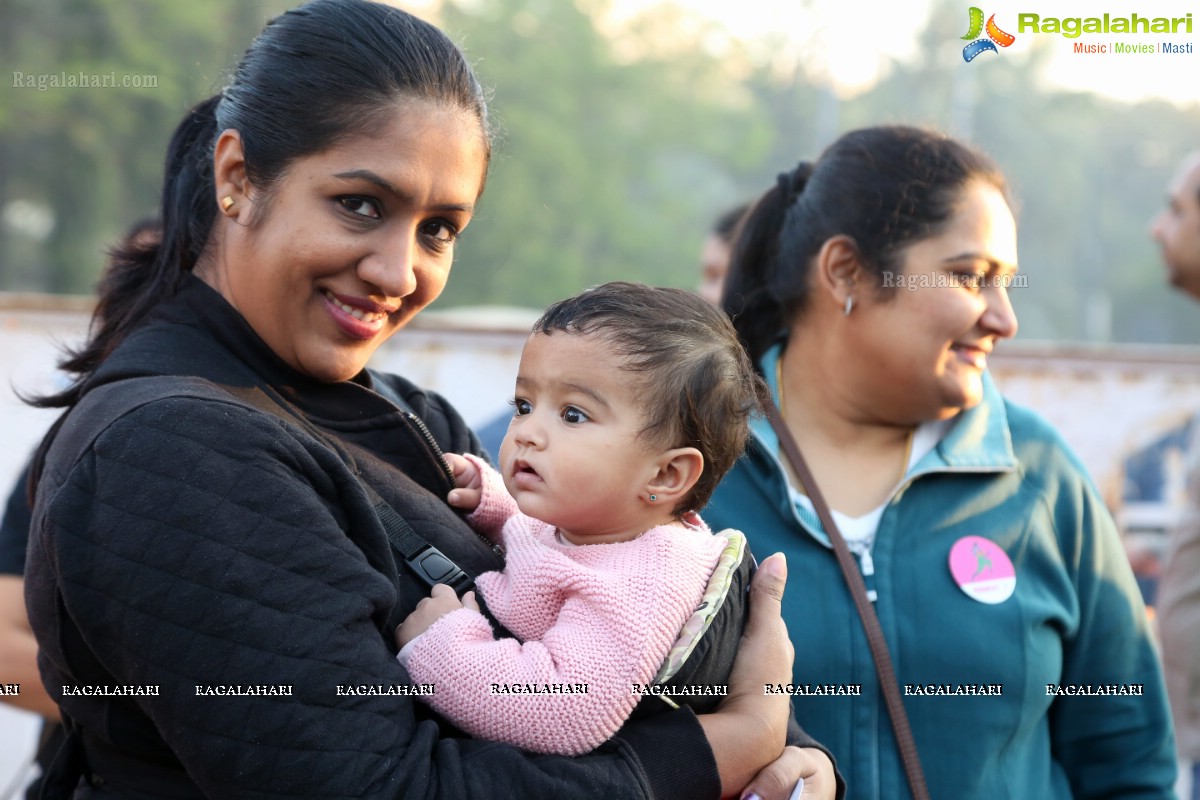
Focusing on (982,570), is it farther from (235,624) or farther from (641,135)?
(641,135)

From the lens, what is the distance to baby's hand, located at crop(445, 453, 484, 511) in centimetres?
215

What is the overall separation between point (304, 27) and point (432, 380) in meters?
3.12

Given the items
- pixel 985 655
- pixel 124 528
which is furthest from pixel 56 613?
pixel 985 655

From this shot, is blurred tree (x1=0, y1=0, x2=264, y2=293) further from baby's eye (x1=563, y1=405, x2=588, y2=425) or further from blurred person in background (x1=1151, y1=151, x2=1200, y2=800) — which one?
baby's eye (x1=563, y1=405, x2=588, y2=425)

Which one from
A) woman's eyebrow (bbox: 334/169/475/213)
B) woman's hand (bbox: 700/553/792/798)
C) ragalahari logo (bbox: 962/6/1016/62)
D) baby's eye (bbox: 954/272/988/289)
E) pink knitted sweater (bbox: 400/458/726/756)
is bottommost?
woman's hand (bbox: 700/553/792/798)

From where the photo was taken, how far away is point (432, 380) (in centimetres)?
507

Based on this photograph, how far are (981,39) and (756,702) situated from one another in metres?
2.73

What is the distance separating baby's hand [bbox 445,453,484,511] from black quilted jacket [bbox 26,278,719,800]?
0.36 meters

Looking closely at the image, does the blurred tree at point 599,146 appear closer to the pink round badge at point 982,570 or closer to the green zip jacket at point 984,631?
the green zip jacket at point 984,631

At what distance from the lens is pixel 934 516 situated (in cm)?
282

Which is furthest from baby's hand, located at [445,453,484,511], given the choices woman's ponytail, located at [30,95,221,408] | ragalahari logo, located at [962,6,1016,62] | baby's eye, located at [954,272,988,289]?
ragalahari logo, located at [962,6,1016,62]

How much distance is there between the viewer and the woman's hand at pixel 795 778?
1938 millimetres

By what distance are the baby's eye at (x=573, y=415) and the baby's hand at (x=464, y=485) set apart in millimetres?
287

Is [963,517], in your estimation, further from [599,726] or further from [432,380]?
[432,380]
